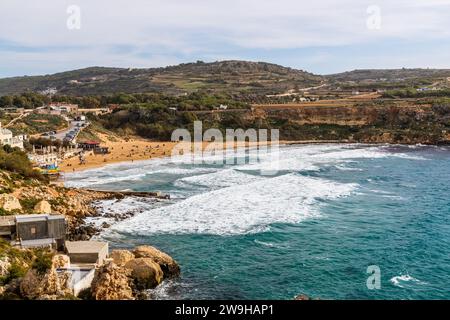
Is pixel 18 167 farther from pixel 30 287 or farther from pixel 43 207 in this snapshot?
pixel 30 287

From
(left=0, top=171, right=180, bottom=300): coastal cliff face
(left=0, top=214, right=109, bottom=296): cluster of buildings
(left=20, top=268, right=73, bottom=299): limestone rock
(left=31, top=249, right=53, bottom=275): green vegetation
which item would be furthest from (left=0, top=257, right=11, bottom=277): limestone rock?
(left=0, top=214, right=109, bottom=296): cluster of buildings

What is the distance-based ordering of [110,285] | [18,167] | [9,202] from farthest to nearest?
[18,167], [9,202], [110,285]

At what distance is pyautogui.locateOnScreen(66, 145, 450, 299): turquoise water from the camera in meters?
21.0

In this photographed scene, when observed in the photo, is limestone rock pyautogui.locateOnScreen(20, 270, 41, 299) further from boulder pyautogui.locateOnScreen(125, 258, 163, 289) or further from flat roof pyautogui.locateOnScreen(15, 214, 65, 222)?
flat roof pyautogui.locateOnScreen(15, 214, 65, 222)

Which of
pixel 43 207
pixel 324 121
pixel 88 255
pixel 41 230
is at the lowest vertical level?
pixel 88 255

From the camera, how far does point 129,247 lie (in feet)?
84.4

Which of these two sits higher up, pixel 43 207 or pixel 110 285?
pixel 43 207

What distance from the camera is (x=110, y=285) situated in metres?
18.0

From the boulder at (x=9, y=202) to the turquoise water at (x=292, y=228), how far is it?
5.53 meters

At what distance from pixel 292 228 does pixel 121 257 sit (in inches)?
444

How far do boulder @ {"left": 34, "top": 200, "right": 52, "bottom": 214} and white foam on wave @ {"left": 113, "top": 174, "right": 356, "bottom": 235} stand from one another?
429 centimetres

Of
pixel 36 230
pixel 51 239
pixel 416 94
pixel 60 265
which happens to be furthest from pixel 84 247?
pixel 416 94
